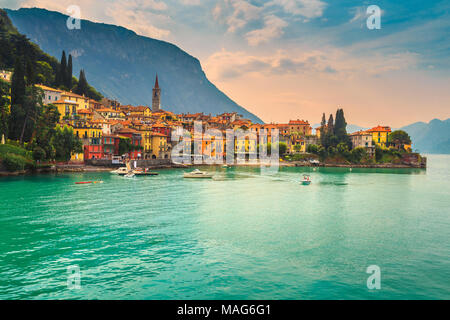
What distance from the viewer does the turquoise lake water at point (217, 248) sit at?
38.2 feet

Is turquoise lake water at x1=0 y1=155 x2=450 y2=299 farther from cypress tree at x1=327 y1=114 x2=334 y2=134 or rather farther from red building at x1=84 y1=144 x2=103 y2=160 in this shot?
cypress tree at x1=327 y1=114 x2=334 y2=134

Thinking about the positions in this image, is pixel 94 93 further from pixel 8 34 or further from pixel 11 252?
pixel 11 252

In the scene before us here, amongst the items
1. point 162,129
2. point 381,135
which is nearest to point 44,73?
point 162,129

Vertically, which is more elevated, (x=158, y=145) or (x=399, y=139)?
(x=399, y=139)

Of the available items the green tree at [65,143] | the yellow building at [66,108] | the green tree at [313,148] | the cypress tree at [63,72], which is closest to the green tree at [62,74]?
the cypress tree at [63,72]

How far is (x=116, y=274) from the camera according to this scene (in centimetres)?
1262

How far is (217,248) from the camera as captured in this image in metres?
16.6

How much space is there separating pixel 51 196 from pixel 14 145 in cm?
2494

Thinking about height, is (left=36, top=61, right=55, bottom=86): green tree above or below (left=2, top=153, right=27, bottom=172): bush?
above

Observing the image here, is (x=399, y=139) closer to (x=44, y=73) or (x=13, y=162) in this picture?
(x=44, y=73)

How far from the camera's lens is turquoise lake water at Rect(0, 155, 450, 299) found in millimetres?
11633

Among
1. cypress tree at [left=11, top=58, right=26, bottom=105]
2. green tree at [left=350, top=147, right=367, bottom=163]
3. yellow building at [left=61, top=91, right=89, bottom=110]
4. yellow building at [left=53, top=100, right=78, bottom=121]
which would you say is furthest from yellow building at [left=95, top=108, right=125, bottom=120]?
green tree at [left=350, top=147, right=367, bottom=163]

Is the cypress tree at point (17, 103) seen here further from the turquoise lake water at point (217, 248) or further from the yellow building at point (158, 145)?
the yellow building at point (158, 145)
